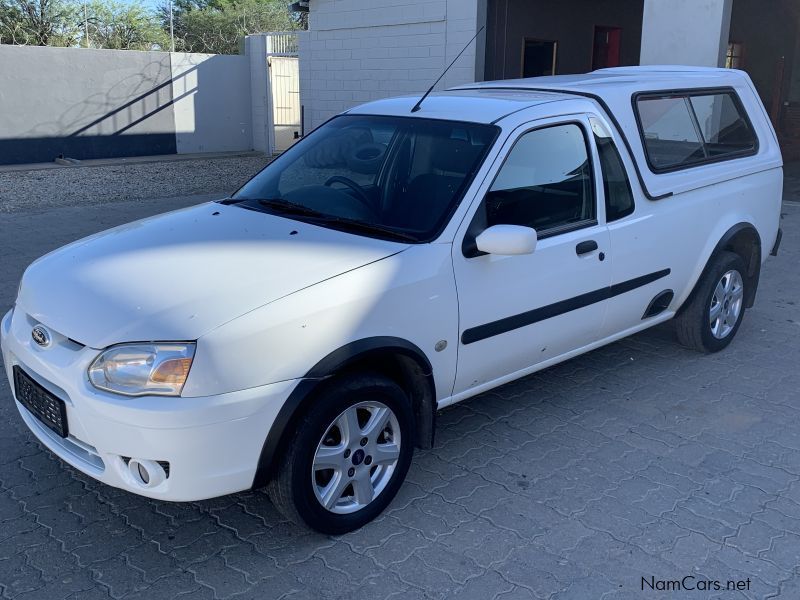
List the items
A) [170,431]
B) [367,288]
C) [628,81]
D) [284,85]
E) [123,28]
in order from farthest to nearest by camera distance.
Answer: [123,28], [284,85], [628,81], [367,288], [170,431]

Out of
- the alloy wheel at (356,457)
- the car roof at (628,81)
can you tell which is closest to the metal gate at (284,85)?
the car roof at (628,81)

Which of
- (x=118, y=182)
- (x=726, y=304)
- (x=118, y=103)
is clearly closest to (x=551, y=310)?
(x=726, y=304)

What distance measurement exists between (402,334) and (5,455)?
220 centimetres

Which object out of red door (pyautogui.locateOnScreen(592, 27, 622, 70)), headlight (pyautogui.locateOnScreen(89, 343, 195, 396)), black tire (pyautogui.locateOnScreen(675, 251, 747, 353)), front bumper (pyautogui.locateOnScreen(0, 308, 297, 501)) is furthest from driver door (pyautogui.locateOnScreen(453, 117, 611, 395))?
red door (pyautogui.locateOnScreen(592, 27, 622, 70))

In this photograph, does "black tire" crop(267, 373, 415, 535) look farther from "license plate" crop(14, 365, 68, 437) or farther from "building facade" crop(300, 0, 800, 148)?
"building facade" crop(300, 0, 800, 148)

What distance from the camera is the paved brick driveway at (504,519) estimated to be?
300 centimetres

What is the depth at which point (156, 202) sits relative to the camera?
1148 cm

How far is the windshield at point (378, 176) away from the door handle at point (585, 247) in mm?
746

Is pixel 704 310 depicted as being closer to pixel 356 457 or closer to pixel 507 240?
pixel 507 240

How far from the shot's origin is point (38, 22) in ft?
82.2

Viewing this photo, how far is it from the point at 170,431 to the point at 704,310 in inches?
150

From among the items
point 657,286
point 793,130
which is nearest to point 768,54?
point 793,130

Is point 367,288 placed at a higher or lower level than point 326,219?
lower

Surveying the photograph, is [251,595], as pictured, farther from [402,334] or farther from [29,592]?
[402,334]
